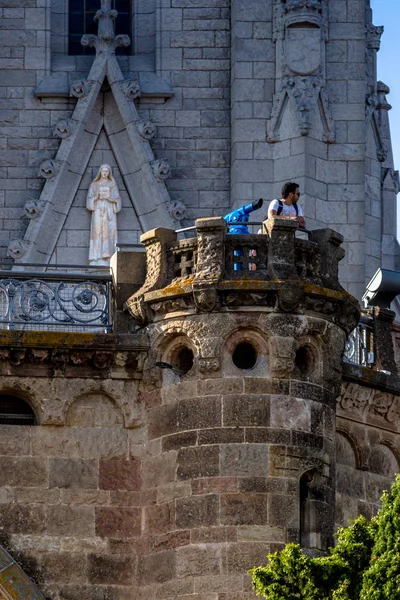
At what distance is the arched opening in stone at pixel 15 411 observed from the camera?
40.1 meters

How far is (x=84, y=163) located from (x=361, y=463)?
991 centimetres

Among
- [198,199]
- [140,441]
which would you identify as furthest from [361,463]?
[198,199]

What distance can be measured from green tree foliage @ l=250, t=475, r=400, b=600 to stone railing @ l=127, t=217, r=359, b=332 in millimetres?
3018

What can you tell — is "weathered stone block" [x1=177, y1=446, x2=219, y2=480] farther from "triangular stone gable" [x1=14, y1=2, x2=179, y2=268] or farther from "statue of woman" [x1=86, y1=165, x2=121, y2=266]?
"triangular stone gable" [x1=14, y1=2, x2=179, y2=268]

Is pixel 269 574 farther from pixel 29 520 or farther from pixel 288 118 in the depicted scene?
pixel 288 118

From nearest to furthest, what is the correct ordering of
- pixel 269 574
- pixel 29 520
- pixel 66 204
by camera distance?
pixel 269 574 < pixel 29 520 < pixel 66 204

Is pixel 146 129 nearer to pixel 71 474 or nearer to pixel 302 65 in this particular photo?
pixel 302 65

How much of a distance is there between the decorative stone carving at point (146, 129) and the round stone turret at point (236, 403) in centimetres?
1039

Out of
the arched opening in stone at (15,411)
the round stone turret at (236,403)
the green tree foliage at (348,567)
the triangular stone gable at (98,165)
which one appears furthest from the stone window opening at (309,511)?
the triangular stone gable at (98,165)

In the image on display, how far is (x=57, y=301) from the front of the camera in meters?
40.1

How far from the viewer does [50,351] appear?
39.9m

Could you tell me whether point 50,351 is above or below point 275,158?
below

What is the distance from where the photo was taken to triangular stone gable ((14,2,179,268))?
4959 cm

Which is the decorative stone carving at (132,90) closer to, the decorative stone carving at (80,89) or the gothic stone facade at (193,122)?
the gothic stone facade at (193,122)
